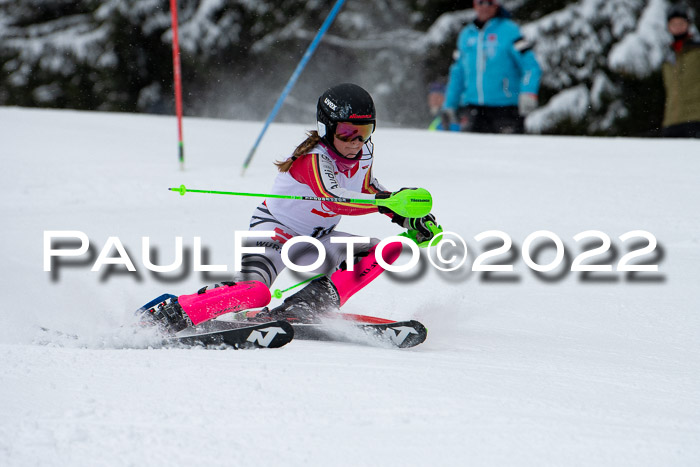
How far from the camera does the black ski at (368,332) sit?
3.13 metres

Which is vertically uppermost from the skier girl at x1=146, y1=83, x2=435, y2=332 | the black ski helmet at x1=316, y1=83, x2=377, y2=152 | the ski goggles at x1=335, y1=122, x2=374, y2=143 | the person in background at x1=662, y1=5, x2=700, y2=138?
the person in background at x1=662, y1=5, x2=700, y2=138

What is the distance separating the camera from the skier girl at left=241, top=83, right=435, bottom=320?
129 inches

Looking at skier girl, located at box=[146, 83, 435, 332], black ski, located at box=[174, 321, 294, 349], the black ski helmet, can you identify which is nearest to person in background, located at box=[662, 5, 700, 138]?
skier girl, located at box=[146, 83, 435, 332]

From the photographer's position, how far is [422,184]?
6895 mm

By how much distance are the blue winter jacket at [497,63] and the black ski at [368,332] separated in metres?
4.72

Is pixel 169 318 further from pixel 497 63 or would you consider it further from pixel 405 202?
pixel 497 63

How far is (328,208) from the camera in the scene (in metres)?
3.49

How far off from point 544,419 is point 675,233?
150 inches

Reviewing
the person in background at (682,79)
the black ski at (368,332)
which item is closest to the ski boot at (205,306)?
the black ski at (368,332)

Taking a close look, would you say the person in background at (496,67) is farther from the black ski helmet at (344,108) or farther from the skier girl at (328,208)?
the black ski helmet at (344,108)

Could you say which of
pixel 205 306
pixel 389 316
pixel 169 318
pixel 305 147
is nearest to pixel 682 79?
pixel 389 316

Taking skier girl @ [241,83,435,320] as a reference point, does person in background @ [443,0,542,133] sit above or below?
above

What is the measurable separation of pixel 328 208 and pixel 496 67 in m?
4.55

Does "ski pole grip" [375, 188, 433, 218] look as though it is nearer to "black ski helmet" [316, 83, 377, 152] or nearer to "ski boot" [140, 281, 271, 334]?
"black ski helmet" [316, 83, 377, 152]
